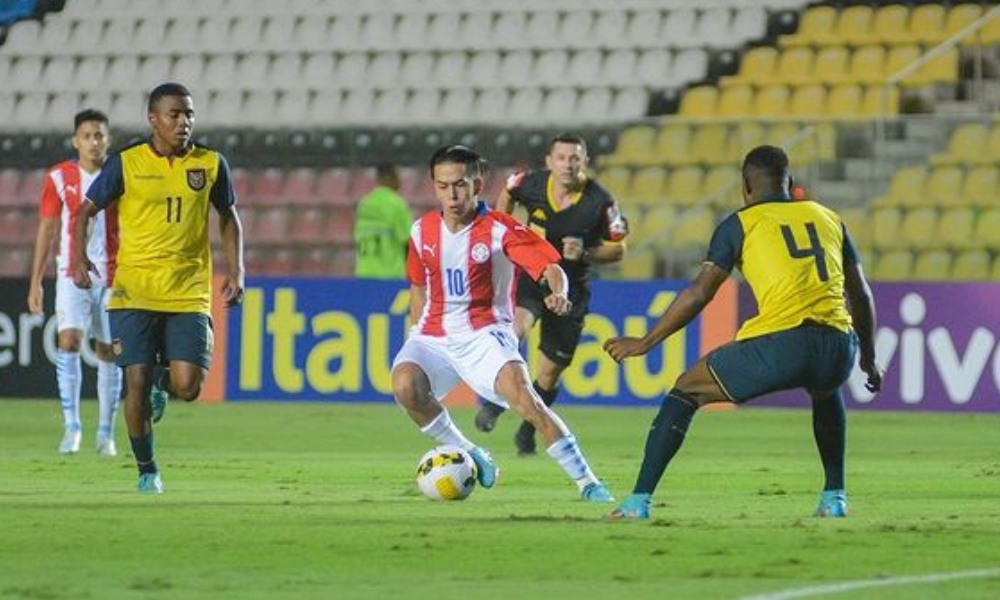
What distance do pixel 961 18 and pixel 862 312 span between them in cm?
1591

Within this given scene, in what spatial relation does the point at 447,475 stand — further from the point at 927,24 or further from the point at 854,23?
the point at 854,23

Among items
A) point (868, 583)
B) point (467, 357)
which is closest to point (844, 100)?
point (467, 357)

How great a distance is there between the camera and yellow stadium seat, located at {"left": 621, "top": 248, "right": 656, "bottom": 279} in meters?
23.2

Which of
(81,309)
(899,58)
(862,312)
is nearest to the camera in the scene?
(862,312)

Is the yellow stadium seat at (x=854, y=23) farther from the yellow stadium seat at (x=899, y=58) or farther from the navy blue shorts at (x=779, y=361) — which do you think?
the navy blue shorts at (x=779, y=361)

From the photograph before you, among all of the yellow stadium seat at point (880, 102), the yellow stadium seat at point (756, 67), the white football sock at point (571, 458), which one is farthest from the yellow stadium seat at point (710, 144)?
the white football sock at point (571, 458)

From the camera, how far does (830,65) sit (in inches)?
1038

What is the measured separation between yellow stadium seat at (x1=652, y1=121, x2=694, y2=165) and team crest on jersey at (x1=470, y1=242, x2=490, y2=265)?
1195cm

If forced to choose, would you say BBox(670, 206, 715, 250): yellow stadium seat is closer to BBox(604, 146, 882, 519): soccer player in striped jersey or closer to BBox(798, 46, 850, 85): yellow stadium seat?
BBox(798, 46, 850, 85): yellow stadium seat

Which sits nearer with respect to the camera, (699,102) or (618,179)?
(618,179)

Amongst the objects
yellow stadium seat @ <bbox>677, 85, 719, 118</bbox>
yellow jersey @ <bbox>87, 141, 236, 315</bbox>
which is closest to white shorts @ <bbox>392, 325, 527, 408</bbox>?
yellow jersey @ <bbox>87, 141, 236, 315</bbox>

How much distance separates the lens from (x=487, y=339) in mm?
12250

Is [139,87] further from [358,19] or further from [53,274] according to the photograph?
[53,274]

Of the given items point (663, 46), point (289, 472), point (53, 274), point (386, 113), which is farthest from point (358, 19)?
point (289, 472)
